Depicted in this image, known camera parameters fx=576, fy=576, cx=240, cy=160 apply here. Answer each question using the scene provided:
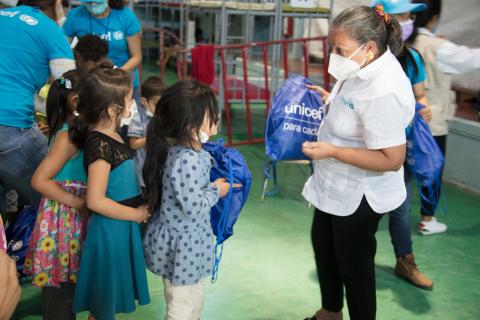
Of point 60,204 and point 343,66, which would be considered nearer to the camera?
point 343,66

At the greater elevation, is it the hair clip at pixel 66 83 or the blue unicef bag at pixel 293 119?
the hair clip at pixel 66 83

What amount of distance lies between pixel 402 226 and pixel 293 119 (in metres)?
0.96

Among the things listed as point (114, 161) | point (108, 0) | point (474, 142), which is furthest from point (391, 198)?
point (474, 142)

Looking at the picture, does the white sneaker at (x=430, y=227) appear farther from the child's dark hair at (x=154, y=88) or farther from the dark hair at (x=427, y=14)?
the child's dark hair at (x=154, y=88)

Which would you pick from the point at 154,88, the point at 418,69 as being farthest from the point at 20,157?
the point at 418,69

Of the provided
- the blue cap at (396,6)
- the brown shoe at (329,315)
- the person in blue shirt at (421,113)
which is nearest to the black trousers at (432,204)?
the person in blue shirt at (421,113)

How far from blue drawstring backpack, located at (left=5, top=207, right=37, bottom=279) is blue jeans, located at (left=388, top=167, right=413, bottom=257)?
2.03 meters

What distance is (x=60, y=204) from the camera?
2.38m

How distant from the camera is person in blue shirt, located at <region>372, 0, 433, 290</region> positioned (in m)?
3.15

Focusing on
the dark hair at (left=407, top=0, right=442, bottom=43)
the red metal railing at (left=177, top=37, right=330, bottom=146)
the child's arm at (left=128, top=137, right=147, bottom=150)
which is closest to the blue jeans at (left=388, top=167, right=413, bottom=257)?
the dark hair at (left=407, top=0, right=442, bottom=43)

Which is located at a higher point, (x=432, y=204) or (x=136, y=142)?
(x=136, y=142)

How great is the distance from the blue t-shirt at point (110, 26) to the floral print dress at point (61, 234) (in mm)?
2117

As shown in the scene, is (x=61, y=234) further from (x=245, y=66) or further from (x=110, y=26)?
(x=245, y=66)

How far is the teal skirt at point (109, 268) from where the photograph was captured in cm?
233
